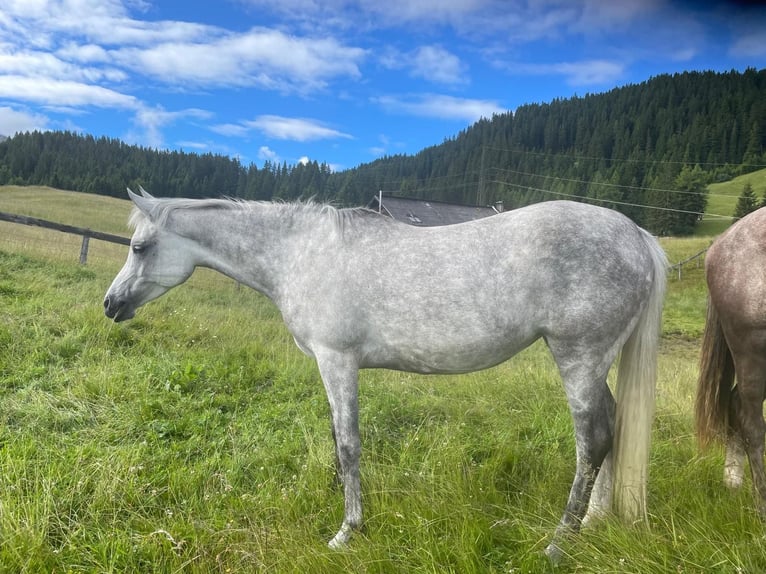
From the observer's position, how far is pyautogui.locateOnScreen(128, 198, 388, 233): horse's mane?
8.92 ft

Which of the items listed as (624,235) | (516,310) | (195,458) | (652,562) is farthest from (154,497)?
(624,235)

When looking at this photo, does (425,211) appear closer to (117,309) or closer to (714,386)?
(714,386)

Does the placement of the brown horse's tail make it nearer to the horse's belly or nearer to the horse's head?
the horse's belly

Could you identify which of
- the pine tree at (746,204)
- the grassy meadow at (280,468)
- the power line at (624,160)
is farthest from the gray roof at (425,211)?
the power line at (624,160)

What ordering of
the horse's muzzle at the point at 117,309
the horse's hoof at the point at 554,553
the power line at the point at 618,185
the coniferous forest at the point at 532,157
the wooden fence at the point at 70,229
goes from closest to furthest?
the horse's hoof at the point at 554,553, the horse's muzzle at the point at 117,309, the wooden fence at the point at 70,229, the power line at the point at 618,185, the coniferous forest at the point at 532,157

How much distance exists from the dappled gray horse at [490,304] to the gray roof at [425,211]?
1877 centimetres

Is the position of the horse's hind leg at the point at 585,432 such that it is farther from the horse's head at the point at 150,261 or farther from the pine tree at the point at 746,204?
the pine tree at the point at 746,204

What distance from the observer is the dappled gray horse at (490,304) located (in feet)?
7.30

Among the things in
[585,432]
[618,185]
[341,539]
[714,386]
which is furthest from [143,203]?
[618,185]

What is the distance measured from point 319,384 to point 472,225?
310 cm

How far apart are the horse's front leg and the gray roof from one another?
19.0m

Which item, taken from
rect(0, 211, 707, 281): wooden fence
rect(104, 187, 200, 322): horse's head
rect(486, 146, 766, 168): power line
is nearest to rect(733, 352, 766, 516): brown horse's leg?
rect(104, 187, 200, 322): horse's head

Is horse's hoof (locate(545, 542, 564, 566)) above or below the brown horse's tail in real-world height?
below

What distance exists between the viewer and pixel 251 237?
278 centimetres
